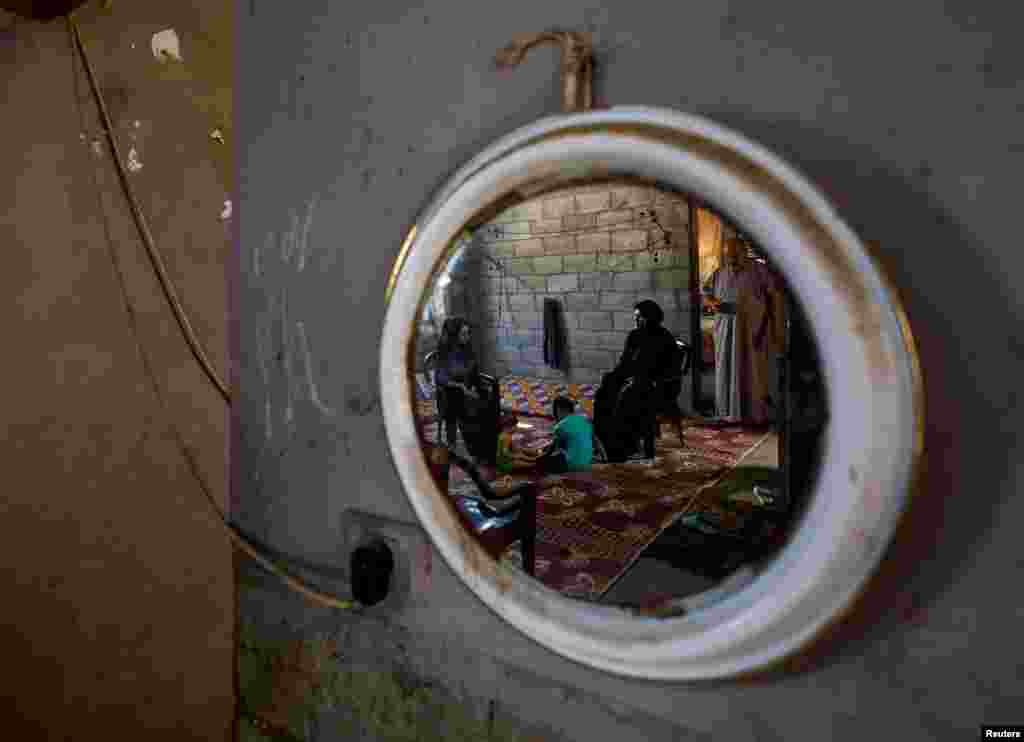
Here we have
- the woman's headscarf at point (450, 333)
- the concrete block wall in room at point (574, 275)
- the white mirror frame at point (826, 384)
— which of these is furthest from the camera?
the woman's headscarf at point (450, 333)

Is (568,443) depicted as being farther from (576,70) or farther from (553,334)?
(576,70)

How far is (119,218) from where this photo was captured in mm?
922

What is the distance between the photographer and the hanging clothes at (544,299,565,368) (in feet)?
1.74

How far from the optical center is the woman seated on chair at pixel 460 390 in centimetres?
57

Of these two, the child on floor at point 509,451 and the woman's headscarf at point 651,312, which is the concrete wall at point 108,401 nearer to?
the child on floor at point 509,451

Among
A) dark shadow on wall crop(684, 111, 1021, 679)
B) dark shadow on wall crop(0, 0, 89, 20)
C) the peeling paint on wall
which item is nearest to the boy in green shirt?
dark shadow on wall crop(684, 111, 1021, 679)

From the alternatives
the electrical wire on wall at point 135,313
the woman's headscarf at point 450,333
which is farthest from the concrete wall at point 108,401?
the woman's headscarf at point 450,333

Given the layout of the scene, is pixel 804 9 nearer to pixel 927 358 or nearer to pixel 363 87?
pixel 927 358

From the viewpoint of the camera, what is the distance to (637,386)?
0.50m

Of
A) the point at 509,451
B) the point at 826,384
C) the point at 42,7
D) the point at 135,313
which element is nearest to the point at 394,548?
the point at 509,451

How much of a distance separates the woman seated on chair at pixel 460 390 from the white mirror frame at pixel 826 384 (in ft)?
0.37

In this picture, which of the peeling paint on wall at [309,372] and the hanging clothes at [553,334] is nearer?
the hanging clothes at [553,334]

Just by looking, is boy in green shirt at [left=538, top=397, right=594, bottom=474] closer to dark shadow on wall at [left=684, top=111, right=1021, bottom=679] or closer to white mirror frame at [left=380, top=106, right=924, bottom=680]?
white mirror frame at [left=380, top=106, right=924, bottom=680]

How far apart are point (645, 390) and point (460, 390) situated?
207mm
